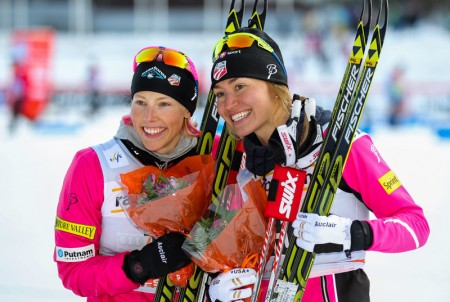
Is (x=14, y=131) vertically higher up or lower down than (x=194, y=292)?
lower down

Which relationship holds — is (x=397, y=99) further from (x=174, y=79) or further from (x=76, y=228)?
(x=76, y=228)

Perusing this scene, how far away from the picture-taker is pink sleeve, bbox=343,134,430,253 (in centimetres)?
222

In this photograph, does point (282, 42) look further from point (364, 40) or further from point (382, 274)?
point (364, 40)

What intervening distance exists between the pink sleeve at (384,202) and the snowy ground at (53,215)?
1939 millimetres

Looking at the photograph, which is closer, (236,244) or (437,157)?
(236,244)

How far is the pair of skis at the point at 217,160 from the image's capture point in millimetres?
2510

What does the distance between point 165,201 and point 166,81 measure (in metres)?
0.45

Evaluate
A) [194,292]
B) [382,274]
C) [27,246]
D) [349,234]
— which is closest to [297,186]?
[349,234]

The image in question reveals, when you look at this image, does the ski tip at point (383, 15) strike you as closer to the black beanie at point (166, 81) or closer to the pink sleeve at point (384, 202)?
the pink sleeve at point (384, 202)

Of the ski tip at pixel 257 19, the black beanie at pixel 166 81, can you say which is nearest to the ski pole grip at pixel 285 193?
the black beanie at pixel 166 81

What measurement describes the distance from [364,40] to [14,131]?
37.1ft

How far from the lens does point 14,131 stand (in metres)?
12.9

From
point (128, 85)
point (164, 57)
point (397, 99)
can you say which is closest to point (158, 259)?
point (164, 57)

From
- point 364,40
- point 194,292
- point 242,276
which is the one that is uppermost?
point 364,40
